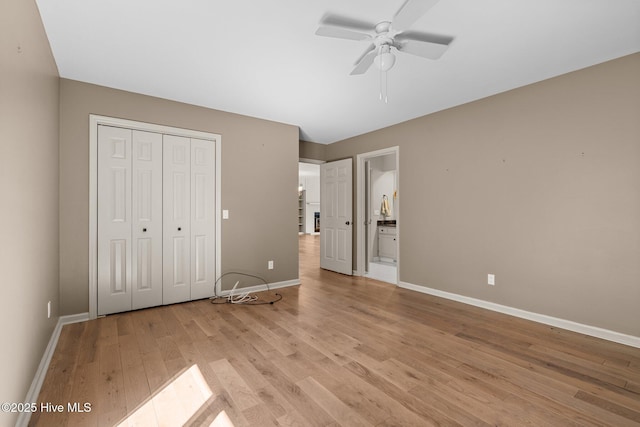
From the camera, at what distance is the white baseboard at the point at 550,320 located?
268cm

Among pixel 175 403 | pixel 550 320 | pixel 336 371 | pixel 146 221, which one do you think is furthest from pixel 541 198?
pixel 146 221

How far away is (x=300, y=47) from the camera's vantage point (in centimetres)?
255

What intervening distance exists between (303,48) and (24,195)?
2.23m

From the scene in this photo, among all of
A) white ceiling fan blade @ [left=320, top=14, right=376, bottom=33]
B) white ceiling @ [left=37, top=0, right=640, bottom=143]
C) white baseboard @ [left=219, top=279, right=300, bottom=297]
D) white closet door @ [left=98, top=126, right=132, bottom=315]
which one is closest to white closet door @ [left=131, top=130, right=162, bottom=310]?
white closet door @ [left=98, top=126, right=132, bottom=315]

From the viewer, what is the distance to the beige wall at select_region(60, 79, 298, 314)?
10.3ft

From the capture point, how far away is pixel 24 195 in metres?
1.77

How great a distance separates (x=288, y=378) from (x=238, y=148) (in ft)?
10.3

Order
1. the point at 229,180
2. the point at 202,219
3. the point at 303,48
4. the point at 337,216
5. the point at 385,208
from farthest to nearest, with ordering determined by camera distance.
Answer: the point at 385,208
the point at 337,216
the point at 229,180
the point at 202,219
the point at 303,48

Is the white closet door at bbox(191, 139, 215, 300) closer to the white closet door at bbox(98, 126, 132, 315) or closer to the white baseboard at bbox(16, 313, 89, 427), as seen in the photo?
the white closet door at bbox(98, 126, 132, 315)

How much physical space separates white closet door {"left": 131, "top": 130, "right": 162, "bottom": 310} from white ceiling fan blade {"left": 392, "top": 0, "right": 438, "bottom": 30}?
10.0 ft

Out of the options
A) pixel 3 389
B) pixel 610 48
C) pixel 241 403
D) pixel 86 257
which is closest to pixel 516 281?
pixel 610 48

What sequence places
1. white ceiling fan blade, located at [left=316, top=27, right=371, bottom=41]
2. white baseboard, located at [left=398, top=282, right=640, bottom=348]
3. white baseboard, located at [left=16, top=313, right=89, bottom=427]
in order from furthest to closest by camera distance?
white baseboard, located at [left=398, top=282, right=640, bottom=348], white ceiling fan blade, located at [left=316, top=27, right=371, bottom=41], white baseboard, located at [left=16, top=313, right=89, bottom=427]

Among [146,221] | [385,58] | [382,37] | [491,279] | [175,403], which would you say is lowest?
[175,403]

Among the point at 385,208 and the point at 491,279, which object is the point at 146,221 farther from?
the point at 385,208
